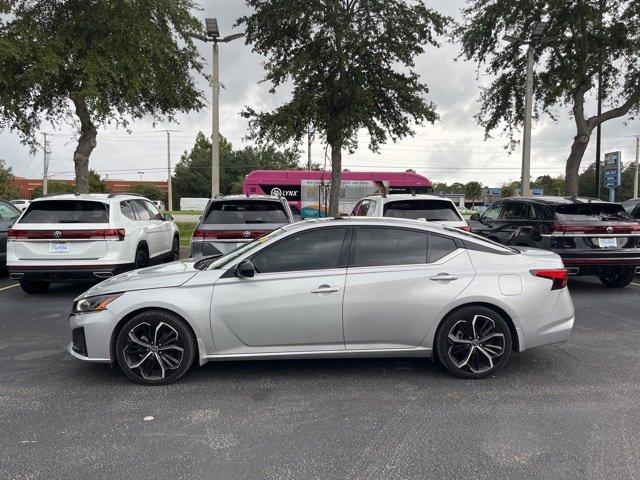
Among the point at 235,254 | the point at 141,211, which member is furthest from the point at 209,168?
the point at 235,254

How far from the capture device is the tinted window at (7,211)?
35.5ft

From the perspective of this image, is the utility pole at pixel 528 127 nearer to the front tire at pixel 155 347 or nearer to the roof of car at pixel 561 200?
the roof of car at pixel 561 200

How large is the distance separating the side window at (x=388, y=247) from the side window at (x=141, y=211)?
19.9ft

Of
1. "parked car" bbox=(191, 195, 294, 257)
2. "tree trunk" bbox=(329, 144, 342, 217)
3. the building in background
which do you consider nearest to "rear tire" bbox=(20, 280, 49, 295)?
"parked car" bbox=(191, 195, 294, 257)

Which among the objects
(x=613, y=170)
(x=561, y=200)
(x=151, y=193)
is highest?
(x=151, y=193)

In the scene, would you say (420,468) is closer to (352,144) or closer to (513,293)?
(513,293)

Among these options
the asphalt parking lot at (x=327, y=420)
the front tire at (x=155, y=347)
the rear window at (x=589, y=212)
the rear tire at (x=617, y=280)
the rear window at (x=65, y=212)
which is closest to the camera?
the asphalt parking lot at (x=327, y=420)

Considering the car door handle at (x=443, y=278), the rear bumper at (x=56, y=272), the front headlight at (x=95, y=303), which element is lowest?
the rear bumper at (x=56, y=272)

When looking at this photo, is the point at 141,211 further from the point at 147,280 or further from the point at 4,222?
the point at 147,280

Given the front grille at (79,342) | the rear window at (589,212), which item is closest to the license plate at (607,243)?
the rear window at (589,212)

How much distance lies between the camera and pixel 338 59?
1625cm

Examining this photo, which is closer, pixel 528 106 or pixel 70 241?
pixel 70 241

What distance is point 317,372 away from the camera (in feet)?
16.1

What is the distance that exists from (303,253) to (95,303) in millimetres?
1843
